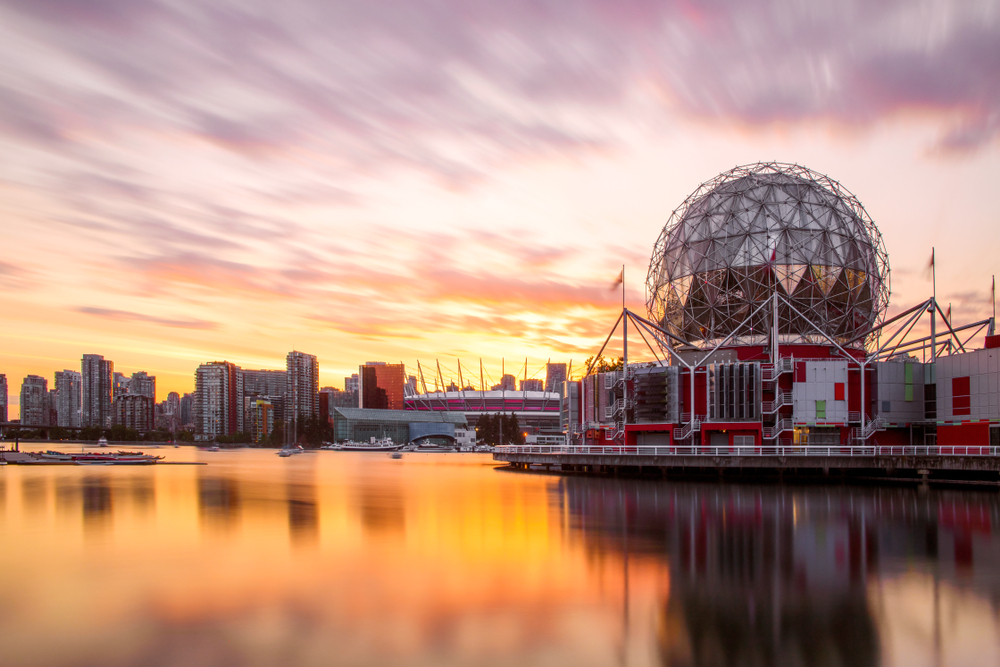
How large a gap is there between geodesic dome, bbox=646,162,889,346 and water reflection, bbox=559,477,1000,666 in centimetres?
2259

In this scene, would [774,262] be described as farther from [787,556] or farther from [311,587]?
[311,587]

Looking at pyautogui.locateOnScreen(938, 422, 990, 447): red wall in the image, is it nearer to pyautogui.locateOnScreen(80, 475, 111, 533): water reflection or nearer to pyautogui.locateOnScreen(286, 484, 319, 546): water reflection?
pyautogui.locateOnScreen(286, 484, 319, 546): water reflection

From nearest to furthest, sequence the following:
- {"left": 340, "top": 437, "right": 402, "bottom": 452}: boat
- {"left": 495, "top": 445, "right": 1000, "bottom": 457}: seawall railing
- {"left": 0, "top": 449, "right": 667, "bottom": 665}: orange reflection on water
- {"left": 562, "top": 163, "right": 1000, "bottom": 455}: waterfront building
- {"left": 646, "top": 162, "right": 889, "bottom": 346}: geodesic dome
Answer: {"left": 0, "top": 449, "right": 667, "bottom": 665}: orange reflection on water → {"left": 495, "top": 445, "right": 1000, "bottom": 457}: seawall railing → {"left": 562, "top": 163, "right": 1000, "bottom": 455}: waterfront building → {"left": 646, "top": 162, "right": 889, "bottom": 346}: geodesic dome → {"left": 340, "top": 437, "right": 402, "bottom": 452}: boat

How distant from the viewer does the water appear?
43.2 ft

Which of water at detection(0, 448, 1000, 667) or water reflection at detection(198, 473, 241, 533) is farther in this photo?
water reflection at detection(198, 473, 241, 533)

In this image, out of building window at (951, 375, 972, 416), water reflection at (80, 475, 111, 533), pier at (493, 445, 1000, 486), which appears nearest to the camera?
water reflection at (80, 475, 111, 533)

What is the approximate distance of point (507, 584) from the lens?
723 inches

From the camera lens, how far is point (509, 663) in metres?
12.4

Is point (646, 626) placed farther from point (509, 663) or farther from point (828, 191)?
point (828, 191)

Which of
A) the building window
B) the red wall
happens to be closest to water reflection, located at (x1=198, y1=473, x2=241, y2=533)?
the red wall

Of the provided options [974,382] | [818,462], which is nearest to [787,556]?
[818,462]

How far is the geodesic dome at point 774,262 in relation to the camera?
60625 mm

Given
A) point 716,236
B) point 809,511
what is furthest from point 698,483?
point 716,236

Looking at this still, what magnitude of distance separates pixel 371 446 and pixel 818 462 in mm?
133755
